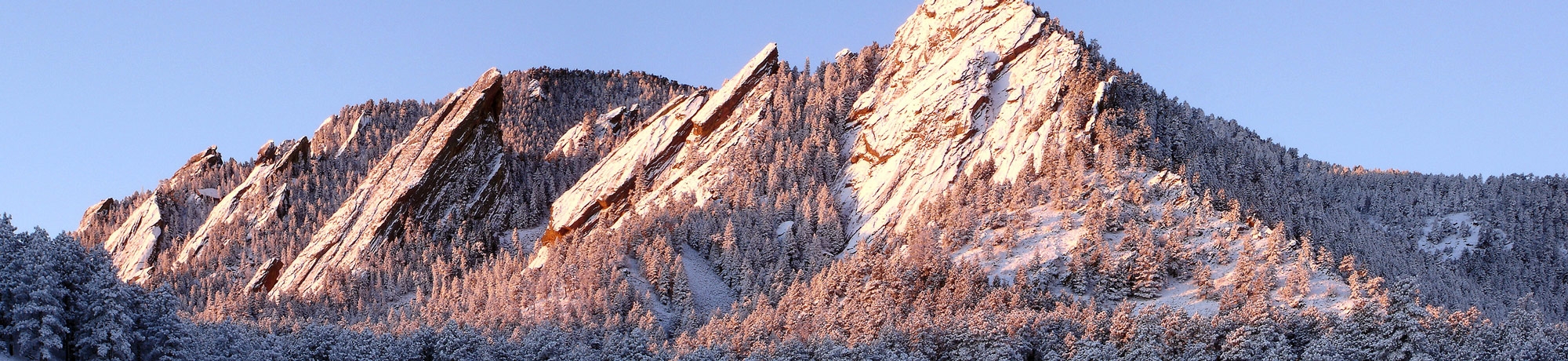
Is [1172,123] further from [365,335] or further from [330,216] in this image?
[330,216]

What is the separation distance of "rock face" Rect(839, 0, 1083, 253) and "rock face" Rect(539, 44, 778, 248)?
19319mm

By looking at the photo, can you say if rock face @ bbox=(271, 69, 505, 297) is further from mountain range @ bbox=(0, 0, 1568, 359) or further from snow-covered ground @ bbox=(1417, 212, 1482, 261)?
snow-covered ground @ bbox=(1417, 212, 1482, 261)

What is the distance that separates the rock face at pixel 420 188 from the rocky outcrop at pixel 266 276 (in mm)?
1866

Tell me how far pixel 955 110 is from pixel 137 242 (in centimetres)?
12194

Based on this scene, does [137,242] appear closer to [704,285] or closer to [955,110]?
[704,285]

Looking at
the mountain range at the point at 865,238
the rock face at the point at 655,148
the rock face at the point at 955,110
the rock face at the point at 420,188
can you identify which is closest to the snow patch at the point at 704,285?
the mountain range at the point at 865,238

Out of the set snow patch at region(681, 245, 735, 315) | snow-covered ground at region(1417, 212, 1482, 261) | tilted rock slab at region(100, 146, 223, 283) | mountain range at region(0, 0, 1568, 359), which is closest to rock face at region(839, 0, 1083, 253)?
mountain range at region(0, 0, 1568, 359)

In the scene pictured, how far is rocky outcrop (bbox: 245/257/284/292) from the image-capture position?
157 meters

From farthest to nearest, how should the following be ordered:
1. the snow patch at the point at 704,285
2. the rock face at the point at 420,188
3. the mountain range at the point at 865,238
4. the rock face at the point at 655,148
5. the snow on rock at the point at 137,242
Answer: the snow on rock at the point at 137,242 → the rock face at the point at 655,148 → the rock face at the point at 420,188 → the snow patch at the point at 704,285 → the mountain range at the point at 865,238

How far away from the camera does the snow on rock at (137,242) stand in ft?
584

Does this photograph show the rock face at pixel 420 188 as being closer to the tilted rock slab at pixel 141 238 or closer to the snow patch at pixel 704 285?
the tilted rock slab at pixel 141 238

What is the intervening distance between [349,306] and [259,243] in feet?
106

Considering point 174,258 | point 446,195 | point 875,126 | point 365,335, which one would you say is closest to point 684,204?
point 875,126

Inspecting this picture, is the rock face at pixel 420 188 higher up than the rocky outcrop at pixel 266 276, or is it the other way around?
the rock face at pixel 420 188
